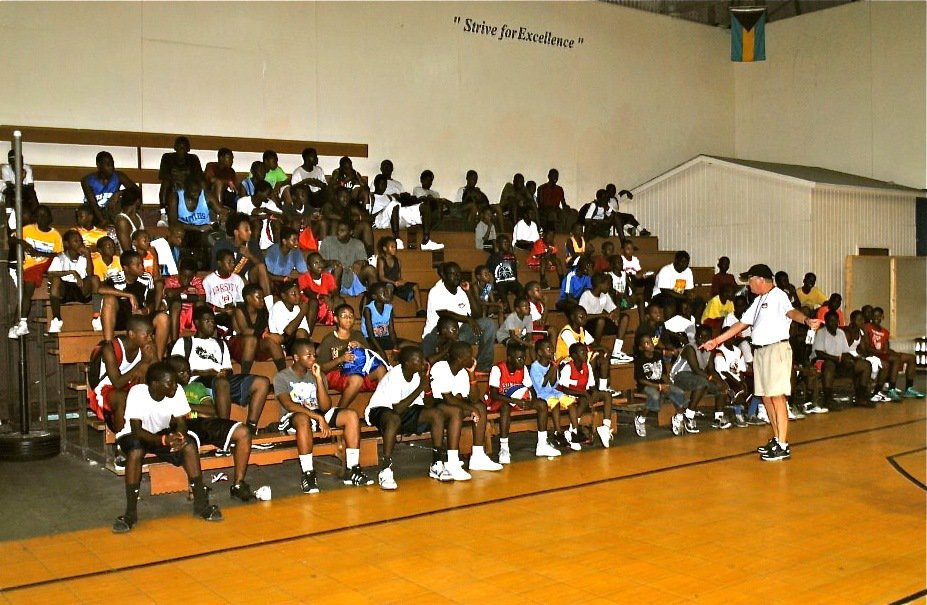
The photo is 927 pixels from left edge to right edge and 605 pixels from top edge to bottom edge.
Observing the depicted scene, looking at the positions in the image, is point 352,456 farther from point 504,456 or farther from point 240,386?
point 504,456

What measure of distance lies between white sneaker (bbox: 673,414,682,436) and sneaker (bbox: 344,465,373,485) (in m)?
3.86

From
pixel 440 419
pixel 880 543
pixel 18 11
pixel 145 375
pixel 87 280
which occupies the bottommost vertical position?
pixel 880 543

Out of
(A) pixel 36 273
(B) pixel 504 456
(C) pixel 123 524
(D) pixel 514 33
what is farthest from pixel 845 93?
(C) pixel 123 524

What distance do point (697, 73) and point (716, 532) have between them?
1533 cm

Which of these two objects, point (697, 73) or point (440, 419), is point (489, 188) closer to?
point (697, 73)

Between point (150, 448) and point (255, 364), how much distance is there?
2.38m

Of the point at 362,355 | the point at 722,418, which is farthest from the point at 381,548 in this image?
the point at 722,418

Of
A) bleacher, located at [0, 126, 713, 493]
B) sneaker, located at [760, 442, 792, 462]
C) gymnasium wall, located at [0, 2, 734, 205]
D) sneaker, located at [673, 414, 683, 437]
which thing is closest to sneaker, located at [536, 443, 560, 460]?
bleacher, located at [0, 126, 713, 493]

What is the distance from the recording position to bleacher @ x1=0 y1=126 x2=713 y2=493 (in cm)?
795

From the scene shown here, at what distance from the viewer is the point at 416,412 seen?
8.23 meters

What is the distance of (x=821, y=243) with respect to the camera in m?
16.2

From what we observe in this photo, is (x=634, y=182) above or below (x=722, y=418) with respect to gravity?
above

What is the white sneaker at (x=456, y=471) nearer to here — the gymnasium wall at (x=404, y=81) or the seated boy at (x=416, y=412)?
the seated boy at (x=416, y=412)

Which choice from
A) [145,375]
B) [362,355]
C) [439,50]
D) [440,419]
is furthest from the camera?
[439,50]
